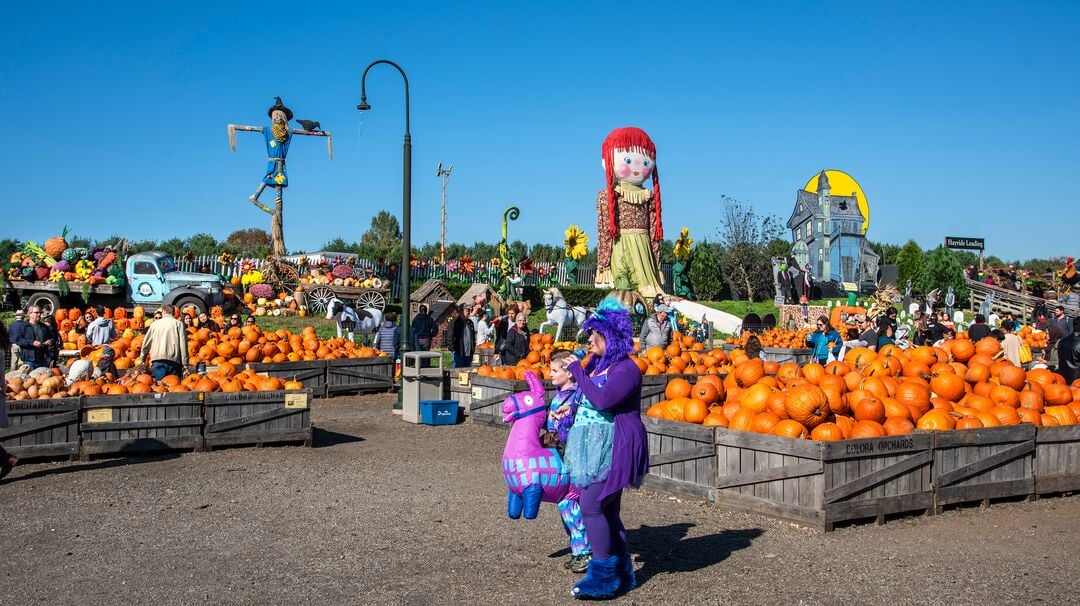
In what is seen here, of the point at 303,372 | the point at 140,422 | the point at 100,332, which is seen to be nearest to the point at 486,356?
the point at 303,372

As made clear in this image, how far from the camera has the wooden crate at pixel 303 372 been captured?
619 inches

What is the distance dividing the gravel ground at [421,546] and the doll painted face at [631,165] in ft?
77.9

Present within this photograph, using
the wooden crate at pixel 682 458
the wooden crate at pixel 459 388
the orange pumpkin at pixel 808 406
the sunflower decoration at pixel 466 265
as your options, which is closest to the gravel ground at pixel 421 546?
the wooden crate at pixel 682 458

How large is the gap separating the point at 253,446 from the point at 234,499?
279 cm

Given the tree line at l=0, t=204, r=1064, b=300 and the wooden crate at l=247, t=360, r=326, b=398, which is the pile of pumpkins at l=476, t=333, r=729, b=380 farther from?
the tree line at l=0, t=204, r=1064, b=300

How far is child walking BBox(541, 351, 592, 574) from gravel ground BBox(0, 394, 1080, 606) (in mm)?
166

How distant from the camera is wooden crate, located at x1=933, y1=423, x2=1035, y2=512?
811 cm

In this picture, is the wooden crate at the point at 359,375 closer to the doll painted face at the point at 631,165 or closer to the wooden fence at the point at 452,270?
the wooden fence at the point at 452,270

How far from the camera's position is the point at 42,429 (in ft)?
33.3

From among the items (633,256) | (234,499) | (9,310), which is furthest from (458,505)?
(633,256)

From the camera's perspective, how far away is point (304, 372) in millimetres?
16094

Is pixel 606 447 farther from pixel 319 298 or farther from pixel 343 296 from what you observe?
pixel 343 296

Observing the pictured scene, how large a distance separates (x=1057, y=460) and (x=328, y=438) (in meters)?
8.34

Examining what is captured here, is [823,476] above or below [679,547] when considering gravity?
above
